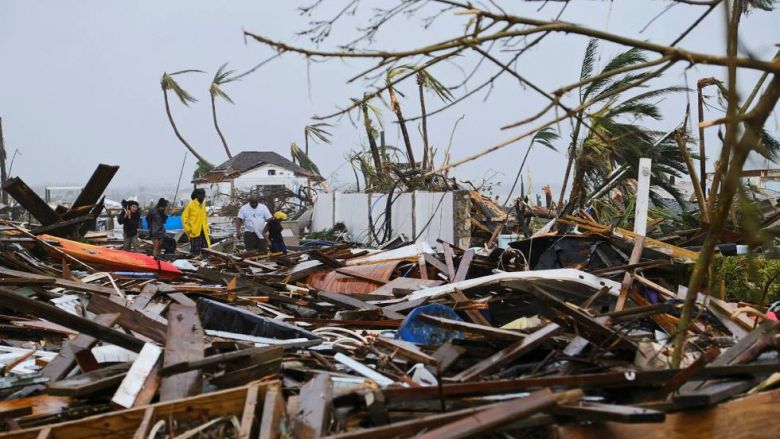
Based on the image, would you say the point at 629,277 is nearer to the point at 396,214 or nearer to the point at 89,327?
the point at 89,327

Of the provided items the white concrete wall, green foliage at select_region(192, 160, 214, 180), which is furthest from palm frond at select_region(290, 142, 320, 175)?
the white concrete wall

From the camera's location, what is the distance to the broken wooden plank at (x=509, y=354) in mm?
3905

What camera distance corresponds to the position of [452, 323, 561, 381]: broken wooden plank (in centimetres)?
391

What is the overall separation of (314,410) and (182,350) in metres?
1.09

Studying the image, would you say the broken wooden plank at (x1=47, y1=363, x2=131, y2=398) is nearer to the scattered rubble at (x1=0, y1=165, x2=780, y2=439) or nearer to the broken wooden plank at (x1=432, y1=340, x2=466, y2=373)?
the scattered rubble at (x1=0, y1=165, x2=780, y2=439)

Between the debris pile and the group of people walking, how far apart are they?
7.70 m

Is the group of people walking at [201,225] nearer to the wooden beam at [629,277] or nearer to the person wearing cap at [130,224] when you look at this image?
the person wearing cap at [130,224]

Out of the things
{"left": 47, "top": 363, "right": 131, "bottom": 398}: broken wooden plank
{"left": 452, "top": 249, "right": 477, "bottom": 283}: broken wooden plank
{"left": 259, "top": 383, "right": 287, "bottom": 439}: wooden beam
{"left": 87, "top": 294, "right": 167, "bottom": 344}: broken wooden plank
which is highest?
{"left": 452, "top": 249, "right": 477, "bottom": 283}: broken wooden plank

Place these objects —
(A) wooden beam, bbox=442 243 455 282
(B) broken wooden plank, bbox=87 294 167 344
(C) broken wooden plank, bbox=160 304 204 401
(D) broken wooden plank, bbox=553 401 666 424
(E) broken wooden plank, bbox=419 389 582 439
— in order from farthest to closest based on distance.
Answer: (A) wooden beam, bbox=442 243 455 282, (B) broken wooden plank, bbox=87 294 167 344, (C) broken wooden plank, bbox=160 304 204 401, (D) broken wooden plank, bbox=553 401 666 424, (E) broken wooden plank, bbox=419 389 582 439

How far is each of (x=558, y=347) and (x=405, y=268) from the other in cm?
476

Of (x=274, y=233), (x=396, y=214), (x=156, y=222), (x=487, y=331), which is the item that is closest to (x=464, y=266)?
(x=487, y=331)

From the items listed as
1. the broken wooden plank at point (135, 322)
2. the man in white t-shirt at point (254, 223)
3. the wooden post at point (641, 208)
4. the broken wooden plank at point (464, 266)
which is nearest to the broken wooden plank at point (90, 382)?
the broken wooden plank at point (135, 322)

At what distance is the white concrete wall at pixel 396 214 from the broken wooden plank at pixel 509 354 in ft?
44.2

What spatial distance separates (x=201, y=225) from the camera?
1470cm
